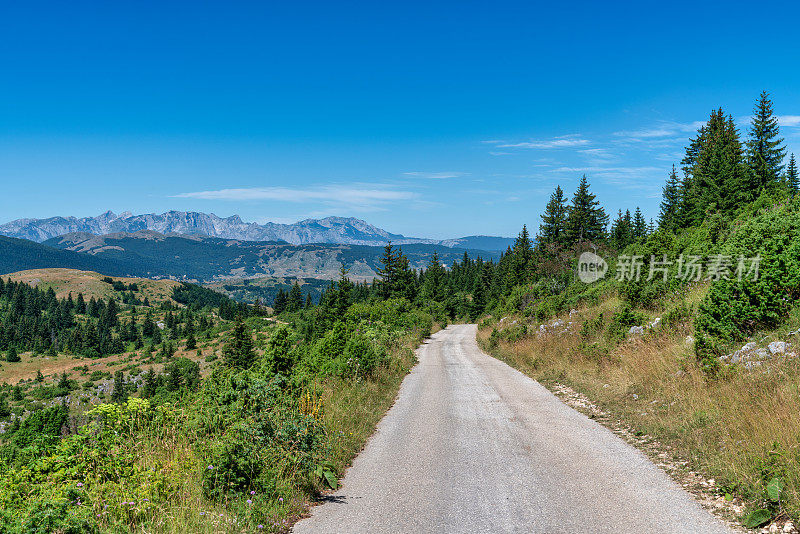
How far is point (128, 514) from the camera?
14.4 feet

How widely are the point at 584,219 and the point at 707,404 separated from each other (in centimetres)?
5461

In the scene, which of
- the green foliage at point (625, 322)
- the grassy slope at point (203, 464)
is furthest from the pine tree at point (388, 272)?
the grassy slope at point (203, 464)

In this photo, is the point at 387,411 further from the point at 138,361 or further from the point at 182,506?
the point at 138,361

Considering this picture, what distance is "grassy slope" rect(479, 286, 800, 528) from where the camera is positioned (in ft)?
16.9

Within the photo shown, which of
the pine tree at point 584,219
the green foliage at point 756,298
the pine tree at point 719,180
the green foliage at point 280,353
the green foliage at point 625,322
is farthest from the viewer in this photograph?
the pine tree at point 584,219

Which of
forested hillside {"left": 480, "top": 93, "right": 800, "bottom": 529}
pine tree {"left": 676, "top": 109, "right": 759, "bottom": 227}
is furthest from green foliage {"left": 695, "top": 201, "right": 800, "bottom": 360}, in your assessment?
pine tree {"left": 676, "top": 109, "right": 759, "bottom": 227}

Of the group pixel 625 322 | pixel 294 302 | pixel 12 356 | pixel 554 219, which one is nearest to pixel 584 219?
pixel 554 219

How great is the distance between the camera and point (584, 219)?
57531 millimetres

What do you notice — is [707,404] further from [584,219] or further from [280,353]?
[584,219]

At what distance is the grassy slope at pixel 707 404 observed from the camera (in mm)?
5145

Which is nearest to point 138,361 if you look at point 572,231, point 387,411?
point 572,231

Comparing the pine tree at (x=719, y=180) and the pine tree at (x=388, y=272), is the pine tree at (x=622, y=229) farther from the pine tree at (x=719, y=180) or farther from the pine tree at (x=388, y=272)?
the pine tree at (x=388, y=272)

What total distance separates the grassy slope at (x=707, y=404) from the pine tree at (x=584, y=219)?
43581mm

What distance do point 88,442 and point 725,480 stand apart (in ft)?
26.6
